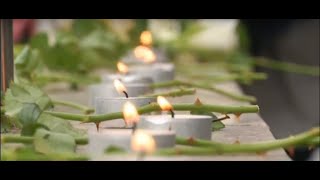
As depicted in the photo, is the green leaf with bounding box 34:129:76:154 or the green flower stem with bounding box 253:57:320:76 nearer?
the green leaf with bounding box 34:129:76:154

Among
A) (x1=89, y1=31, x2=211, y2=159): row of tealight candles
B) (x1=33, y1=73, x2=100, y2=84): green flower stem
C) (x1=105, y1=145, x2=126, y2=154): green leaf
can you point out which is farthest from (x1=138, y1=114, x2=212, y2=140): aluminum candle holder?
(x1=33, y1=73, x2=100, y2=84): green flower stem

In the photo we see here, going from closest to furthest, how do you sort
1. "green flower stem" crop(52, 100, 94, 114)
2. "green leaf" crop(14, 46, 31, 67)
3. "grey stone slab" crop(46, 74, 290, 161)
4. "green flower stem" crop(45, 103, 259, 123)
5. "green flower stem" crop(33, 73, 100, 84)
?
"grey stone slab" crop(46, 74, 290, 161), "green flower stem" crop(45, 103, 259, 123), "green flower stem" crop(52, 100, 94, 114), "green leaf" crop(14, 46, 31, 67), "green flower stem" crop(33, 73, 100, 84)

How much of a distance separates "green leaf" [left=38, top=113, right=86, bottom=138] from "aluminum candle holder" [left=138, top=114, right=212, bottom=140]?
8 cm

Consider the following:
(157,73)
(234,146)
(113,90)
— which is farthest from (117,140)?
(157,73)

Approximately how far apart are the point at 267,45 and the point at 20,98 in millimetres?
1608

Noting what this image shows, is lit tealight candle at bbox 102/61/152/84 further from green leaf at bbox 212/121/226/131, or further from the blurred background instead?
the blurred background

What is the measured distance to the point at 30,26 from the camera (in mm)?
3031

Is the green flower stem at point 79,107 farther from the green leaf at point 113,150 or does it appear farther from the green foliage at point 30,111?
the green leaf at point 113,150

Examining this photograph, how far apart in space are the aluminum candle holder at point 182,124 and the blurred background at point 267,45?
100 cm

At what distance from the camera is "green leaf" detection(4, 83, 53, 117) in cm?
90

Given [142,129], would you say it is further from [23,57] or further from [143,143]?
[23,57]

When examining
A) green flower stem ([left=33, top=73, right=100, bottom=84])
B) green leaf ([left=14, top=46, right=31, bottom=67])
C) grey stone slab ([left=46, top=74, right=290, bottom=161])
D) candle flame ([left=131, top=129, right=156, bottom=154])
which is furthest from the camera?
green flower stem ([left=33, top=73, right=100, bottom=84])

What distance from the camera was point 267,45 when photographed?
245 cm
